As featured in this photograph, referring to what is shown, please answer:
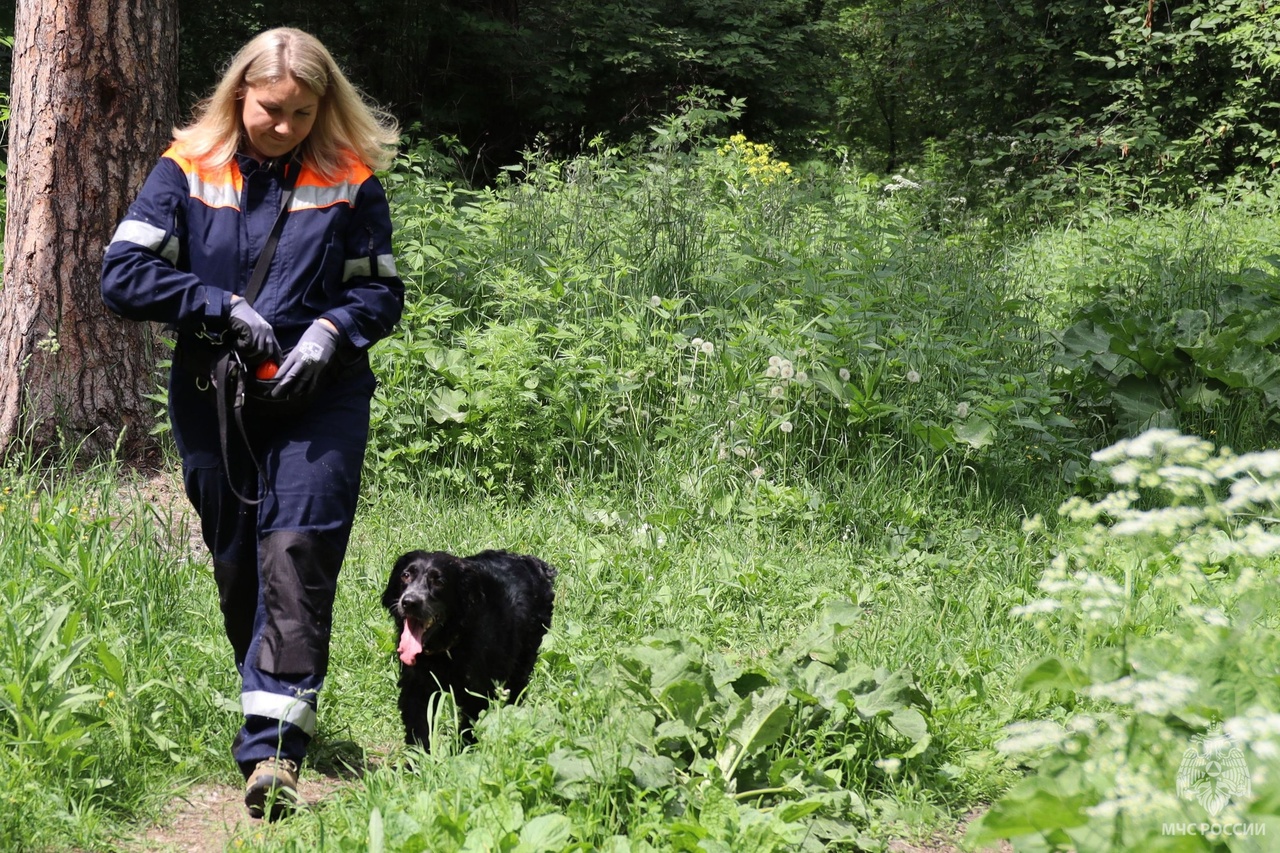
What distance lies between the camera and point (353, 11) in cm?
1171

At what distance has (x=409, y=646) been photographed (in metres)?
3.12

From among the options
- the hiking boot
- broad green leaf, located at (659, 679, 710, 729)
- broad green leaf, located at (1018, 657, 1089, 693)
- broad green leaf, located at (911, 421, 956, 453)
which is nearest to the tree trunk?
the hiking boot

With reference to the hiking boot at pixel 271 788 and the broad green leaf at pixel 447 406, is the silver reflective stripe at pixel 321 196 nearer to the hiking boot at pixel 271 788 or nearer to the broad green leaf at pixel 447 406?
the hiking boot at pixel 271 788

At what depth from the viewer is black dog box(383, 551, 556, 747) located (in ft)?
10.3

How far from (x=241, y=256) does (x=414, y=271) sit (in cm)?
312

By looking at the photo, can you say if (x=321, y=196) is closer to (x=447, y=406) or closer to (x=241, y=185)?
(x=241, y=185)

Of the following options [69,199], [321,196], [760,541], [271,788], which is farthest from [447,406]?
[271,788]

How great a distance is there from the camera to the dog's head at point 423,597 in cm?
311

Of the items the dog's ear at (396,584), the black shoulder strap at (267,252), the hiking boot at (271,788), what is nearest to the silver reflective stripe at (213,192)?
the black shoulder strap at (267,252)

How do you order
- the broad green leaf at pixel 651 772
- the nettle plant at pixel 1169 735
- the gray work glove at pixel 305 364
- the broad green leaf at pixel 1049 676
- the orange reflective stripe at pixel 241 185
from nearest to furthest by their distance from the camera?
the nettle plant at pixel 1169 735
the broad green leaf at pixel 1049 676
the broad green leaf at pixel 651 772
the gray work glove at pixel 305 364
the orange reflective stripe at pixel 241 185

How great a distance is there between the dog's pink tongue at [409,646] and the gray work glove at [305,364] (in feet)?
2.55

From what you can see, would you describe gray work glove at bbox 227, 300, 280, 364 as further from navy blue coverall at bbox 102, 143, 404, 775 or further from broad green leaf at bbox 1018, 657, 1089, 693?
broad green leaf at bbox 1018, 657, 1089, 693

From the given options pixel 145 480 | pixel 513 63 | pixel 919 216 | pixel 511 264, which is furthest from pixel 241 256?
pixel 513 63

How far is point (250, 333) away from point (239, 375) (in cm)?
12
